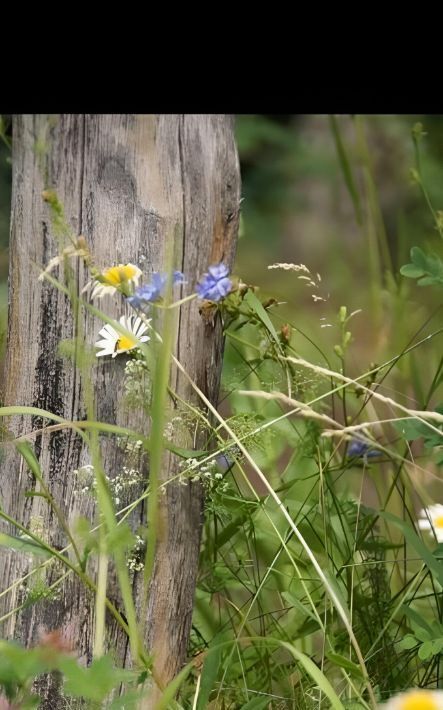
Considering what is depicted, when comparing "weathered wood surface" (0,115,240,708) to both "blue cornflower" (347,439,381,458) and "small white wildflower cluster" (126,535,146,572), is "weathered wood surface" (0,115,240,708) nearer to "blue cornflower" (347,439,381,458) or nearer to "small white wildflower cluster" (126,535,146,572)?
"small white wildflower cluster" (126,535,146,572)

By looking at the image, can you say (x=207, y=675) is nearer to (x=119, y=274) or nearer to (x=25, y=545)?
(x=25, y=545)

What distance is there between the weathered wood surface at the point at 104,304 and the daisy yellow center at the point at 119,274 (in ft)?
0.21

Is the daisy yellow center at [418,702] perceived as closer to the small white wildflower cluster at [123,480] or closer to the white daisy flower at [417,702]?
the white daisy flower at [417,702]

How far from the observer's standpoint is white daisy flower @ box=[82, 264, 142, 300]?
1.53 meters

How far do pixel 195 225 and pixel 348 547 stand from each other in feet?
2.03

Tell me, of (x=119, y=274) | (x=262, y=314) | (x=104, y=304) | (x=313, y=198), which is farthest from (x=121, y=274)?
(x=313, y=198)

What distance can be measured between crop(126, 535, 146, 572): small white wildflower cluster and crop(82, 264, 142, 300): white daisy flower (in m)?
0.40

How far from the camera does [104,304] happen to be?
5.37 ft

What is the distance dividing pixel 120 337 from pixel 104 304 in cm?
7

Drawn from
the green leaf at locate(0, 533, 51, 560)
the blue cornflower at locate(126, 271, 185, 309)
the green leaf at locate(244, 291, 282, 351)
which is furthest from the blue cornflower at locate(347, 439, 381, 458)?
the green leaf at locate(0, 533, 51, 560)

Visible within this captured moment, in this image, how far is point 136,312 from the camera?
161cm
